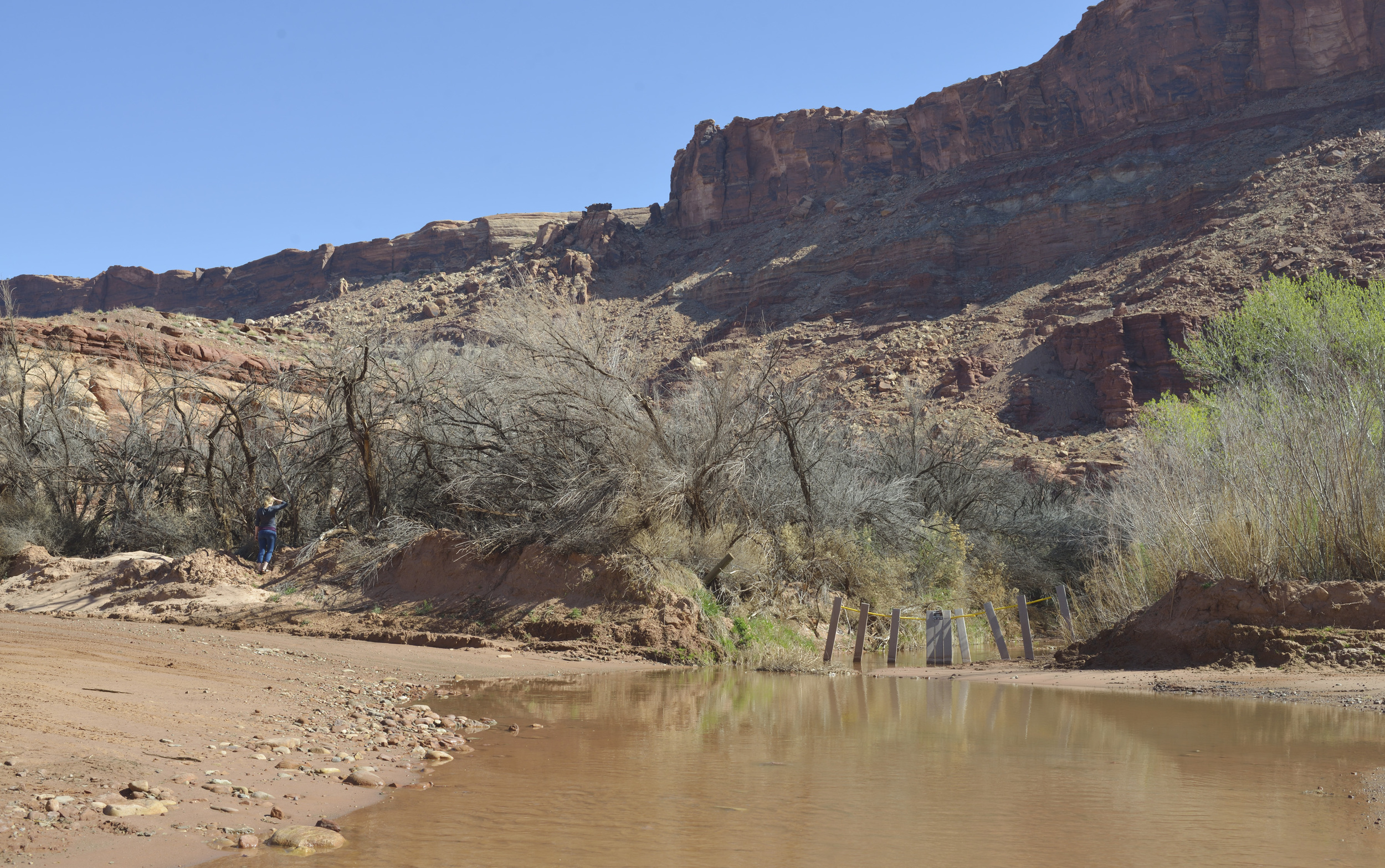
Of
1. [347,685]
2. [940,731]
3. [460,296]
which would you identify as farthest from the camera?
[460,296]

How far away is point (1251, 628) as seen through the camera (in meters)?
11.6

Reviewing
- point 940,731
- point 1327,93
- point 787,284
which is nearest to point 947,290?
point 787,284

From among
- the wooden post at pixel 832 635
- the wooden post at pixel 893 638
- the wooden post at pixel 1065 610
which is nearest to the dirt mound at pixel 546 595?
the wooden post at pixel 832 635

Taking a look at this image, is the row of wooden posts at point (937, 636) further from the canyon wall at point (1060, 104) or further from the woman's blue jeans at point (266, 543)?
the canyon wall at point (1060, 104)

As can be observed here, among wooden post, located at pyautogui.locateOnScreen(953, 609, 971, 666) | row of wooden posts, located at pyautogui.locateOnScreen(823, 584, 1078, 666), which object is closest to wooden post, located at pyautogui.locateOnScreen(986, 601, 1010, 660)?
row of wooden posts, located at pyautogui.locateOnScreen(823, 584, 1078, 666)

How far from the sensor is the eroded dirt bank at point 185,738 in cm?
402

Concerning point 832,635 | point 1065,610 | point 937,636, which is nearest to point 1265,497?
point 1065,610

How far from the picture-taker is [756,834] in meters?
4.67

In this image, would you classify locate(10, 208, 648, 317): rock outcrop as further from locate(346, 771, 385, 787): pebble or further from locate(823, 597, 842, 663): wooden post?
locate(346, 771, 385, 787): pebble

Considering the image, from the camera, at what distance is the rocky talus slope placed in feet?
168

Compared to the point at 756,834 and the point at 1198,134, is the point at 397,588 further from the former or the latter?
the point at 1198,134

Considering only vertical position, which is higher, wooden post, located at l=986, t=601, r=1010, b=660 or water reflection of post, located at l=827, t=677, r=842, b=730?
wooden post, located at l=986, t=601, r=1010, b=660

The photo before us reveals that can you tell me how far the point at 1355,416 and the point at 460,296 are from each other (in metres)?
70.5

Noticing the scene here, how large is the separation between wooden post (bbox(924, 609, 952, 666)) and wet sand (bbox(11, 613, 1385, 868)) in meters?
0.43
